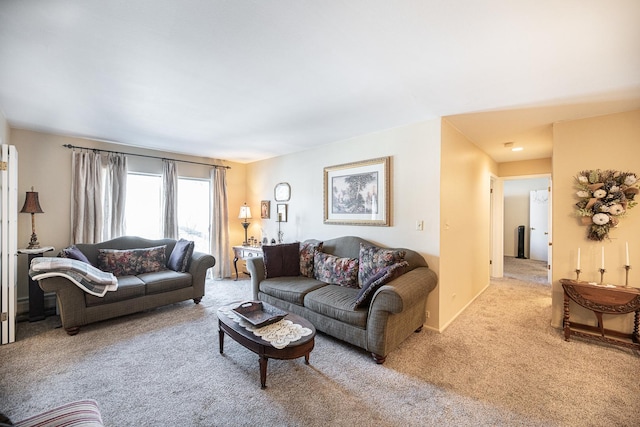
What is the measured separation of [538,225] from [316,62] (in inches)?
317

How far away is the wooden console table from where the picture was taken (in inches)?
102

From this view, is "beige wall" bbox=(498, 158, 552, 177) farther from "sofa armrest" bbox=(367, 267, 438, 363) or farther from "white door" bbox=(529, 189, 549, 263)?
"sofa armrest" bbox=(367, 267, 438, 363)

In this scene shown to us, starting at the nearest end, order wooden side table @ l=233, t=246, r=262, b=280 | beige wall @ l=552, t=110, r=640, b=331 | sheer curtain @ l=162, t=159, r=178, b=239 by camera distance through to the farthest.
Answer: beige wall @ l=552, t=110, r=640, b=331
sheer curtain @ l=162, t=159, r=178, b=239
wooden side table @ l=233, t=246, r=262, b=280

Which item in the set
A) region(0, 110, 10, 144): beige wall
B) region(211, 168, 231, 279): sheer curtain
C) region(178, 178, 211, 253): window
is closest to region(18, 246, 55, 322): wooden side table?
region(0, 110, 10, 144): beige wall

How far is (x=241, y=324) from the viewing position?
2.29 metres

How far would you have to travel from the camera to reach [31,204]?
343cm

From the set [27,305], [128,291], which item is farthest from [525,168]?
[27,305]

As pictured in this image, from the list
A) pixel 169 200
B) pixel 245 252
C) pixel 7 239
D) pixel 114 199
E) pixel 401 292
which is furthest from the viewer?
pixel 245 252

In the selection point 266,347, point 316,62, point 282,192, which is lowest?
point 266,347

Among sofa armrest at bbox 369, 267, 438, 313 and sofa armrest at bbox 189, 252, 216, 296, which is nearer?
sofa armrest at bbox 369, 267, 438, 313

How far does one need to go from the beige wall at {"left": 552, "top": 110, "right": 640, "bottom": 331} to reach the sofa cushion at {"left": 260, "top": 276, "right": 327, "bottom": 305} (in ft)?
9.23

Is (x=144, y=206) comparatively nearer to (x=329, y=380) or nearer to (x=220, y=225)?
(x=220, y=225)

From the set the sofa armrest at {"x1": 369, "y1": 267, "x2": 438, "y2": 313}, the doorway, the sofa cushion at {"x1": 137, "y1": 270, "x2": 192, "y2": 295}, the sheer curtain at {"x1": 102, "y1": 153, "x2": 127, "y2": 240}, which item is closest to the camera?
the sofa armrest at {"x1": 369, "y1": 267, "x2": 438, "y2": 313}

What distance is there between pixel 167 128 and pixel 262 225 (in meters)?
2.58
